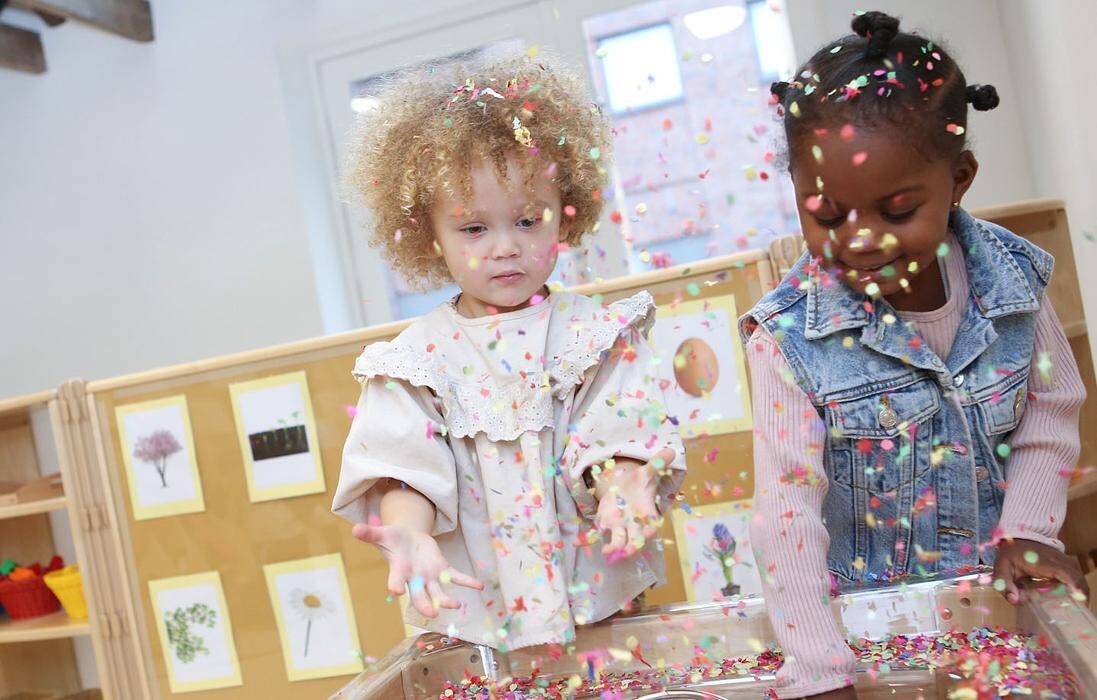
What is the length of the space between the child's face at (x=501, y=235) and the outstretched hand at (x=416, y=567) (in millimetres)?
328

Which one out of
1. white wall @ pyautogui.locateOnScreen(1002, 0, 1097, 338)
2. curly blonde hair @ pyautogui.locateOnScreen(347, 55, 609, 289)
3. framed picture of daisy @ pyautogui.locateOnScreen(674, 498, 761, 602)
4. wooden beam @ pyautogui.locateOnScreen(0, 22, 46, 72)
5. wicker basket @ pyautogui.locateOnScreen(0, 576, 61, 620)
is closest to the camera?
curly blonde hair @ pyautogui.locateOnScreen(347, 55, 609, 289)

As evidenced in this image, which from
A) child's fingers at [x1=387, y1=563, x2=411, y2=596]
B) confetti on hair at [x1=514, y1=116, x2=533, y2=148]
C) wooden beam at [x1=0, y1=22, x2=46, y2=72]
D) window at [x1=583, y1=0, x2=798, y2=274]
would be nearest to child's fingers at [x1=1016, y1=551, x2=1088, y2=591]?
child's fingers at [x1=387, y1=563, x2=411, y2=596]

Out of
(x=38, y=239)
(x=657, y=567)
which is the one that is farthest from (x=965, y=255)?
(x=38, y=239)

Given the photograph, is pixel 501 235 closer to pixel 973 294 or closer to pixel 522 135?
pixel 522 135

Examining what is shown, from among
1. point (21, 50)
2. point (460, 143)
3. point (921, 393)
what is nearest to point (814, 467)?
point (921, 393)

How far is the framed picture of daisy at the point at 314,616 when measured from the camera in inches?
85.8

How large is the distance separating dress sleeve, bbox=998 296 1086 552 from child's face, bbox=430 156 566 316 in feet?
1.85

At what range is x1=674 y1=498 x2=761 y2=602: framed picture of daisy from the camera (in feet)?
6.57

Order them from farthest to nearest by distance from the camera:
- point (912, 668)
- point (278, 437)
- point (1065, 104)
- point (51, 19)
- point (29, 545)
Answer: point (51, 19), point (29, 545), point (278, 437), point (1065, 104), point (912, 668)

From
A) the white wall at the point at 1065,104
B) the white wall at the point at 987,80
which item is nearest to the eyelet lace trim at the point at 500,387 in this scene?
the white wall at the point at 1065,104

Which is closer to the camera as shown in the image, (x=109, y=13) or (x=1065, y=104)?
(x=1065, y=104)

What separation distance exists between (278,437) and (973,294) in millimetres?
1453

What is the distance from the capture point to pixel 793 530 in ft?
3.51

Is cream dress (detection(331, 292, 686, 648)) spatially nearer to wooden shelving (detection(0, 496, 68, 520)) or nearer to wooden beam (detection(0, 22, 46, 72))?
wooden shelving (detection(0, 496, 68, 520))
